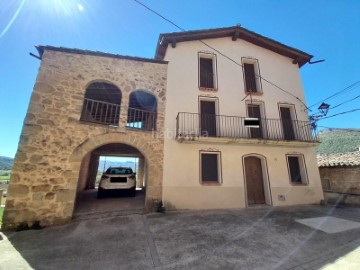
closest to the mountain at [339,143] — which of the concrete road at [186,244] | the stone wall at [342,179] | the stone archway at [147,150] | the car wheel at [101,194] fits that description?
the stone wall at [342,179]

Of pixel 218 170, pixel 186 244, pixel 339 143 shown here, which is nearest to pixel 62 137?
pixel 186 244

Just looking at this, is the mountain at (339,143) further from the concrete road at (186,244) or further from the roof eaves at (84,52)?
the roof eaves at (84,52)

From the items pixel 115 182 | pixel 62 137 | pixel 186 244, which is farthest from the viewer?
pixel 115 182

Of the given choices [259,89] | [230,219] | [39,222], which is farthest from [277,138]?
[39,222]

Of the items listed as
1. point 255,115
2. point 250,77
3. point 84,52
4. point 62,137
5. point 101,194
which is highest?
point 250,77

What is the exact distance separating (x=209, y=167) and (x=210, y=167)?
54 mm

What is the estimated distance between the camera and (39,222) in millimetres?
5629

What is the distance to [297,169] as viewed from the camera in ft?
31.9

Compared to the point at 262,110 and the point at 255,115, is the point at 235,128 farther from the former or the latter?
the point at 262,110

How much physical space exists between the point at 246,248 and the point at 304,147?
799 cm

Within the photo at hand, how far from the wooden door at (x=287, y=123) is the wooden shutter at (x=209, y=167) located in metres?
4.64

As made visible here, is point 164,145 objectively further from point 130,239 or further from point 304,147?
point 304,147

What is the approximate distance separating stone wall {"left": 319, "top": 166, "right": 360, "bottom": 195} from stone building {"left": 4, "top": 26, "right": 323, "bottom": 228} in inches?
170

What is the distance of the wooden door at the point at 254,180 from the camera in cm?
902
